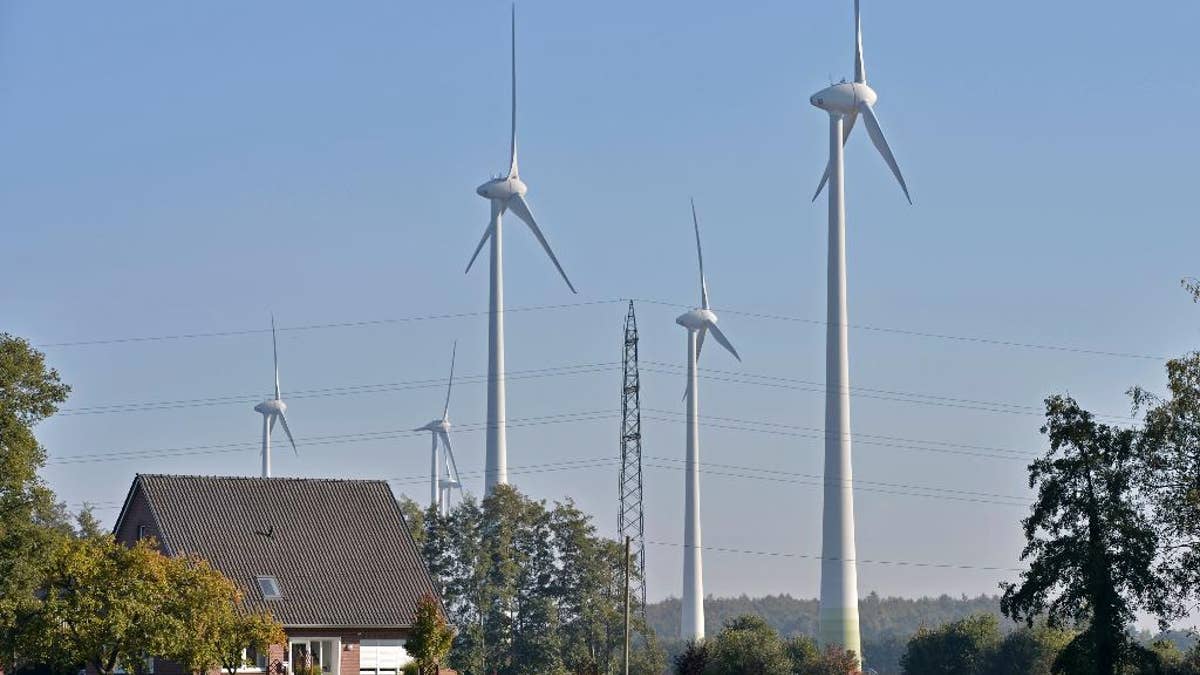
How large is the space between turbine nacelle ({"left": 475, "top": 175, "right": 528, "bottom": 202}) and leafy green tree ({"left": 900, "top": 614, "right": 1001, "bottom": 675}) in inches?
1778

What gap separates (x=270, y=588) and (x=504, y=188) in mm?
72445

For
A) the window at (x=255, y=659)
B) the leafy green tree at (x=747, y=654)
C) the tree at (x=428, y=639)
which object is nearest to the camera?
the tree at (x=428, y=639)

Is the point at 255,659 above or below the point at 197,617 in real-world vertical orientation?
below

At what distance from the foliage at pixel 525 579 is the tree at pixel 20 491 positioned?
205 ft

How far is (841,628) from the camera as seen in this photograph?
426 feet

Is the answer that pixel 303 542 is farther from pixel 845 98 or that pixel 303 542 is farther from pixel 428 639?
pixel 845 98

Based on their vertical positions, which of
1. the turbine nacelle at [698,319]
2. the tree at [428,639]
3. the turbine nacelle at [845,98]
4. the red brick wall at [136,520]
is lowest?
the tree at [428,639]

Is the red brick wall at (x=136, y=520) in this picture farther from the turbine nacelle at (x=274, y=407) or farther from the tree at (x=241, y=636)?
the turbine nacelle at (x=274, y=407)

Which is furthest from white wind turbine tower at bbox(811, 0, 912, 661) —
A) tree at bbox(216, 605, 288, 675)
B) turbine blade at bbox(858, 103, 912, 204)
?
tree at bbox(216, 605, 288, 675)

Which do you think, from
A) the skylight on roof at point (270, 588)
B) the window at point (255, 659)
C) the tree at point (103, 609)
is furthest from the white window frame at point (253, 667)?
the tree at point (103, 609)

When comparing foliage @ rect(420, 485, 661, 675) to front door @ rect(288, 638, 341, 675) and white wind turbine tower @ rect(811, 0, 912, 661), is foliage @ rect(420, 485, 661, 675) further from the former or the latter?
front door @ rect(288, 638, 341, 675)

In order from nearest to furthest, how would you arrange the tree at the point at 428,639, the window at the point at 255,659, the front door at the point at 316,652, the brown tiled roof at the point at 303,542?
the tree at the point at 428,639, the window at the point at 255,659, the front door at the point at 316,652, the brown tiled roof at the point at 303,542

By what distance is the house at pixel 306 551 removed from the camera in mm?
76875

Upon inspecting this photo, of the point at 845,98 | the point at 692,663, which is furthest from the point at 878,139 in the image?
the point at 692,663
